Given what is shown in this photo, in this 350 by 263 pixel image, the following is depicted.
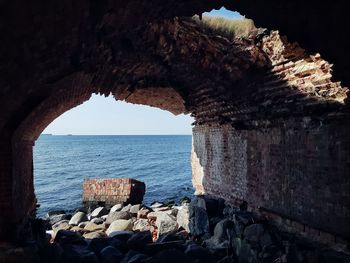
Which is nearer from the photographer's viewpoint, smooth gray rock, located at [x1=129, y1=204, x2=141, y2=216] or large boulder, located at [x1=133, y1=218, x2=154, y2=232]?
large boulder, located at [x1=133, y1=218, x2=154, y2=232]

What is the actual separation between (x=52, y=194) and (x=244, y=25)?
2369 centimetres

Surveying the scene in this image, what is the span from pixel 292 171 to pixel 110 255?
3.98 meters

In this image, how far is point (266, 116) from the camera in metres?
7.44

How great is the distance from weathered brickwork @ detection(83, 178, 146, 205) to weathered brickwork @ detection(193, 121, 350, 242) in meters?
7.67

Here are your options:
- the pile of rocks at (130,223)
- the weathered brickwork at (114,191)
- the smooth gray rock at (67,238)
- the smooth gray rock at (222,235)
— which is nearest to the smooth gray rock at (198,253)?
the smooth gray rock at (222,235)

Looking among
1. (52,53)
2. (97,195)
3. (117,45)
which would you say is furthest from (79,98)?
(97,195)

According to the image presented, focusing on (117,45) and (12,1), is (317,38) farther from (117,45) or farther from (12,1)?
(12,1)

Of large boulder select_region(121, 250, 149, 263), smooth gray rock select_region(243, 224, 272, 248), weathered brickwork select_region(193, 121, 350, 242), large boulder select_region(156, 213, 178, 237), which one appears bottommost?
large boulder select_region(156, 213, 178, 237)

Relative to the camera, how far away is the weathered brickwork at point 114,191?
668 inches

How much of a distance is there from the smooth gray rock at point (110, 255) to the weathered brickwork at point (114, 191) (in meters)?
9.65

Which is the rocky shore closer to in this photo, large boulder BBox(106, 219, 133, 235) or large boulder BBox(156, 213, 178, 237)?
large boulder BBox(156, 213, 178, 237)

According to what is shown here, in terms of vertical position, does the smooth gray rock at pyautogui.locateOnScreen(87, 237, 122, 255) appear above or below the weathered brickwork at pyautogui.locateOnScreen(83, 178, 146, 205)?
above

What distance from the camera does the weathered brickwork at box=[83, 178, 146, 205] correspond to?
668 inches

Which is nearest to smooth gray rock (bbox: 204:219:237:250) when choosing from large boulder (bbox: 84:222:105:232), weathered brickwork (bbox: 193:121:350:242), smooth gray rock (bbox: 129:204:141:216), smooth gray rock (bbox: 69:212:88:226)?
weathered brickwork (bbox: 193:121:350:242)
